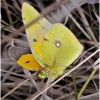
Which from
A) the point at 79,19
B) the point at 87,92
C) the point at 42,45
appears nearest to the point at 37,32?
the point at 42,45

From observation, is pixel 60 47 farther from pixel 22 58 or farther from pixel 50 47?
pixel 22 58

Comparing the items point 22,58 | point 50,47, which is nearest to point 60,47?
point 50,47

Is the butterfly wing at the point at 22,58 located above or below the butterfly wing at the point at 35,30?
below

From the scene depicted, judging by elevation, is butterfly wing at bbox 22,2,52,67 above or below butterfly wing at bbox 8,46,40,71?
above

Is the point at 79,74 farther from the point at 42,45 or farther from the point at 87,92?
the point at 42,45
